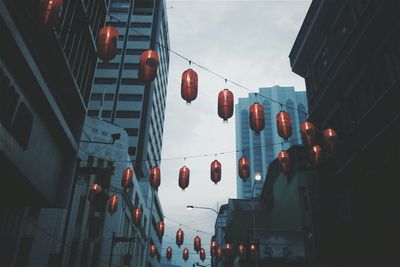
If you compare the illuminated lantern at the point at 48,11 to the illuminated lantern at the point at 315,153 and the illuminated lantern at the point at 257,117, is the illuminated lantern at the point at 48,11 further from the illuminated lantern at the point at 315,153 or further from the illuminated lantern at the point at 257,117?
the illuminated lantern at the point at 315,153

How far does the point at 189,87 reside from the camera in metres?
11.7

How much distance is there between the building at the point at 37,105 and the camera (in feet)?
30.6

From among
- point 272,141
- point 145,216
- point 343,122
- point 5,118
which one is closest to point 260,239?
point 343,122

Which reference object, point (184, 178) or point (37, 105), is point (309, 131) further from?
point (37, 105)

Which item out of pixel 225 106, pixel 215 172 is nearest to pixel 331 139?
pixel 225 106

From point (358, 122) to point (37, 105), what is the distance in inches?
545

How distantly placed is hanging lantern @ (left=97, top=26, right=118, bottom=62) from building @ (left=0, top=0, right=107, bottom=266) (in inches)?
40.9

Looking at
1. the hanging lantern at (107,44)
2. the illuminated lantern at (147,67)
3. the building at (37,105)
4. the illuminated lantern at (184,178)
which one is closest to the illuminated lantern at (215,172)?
the illuminated lantern at (184,178)

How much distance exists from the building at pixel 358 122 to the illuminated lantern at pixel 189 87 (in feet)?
25.0

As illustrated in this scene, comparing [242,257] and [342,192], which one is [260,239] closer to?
[242,257]

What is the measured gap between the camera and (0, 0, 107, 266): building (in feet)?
30.6

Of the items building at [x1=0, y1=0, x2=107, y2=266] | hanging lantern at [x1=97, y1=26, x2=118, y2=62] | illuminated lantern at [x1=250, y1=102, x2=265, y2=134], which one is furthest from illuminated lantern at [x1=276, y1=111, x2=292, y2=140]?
building at [x1=0, y1=0, x2=107, y2=266]

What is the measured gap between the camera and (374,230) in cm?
1373

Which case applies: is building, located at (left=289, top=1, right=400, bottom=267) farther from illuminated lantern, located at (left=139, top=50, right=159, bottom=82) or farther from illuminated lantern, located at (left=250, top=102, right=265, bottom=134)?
illuminated lantern, located at (left=139, top=50, right=159, bottom=82)
